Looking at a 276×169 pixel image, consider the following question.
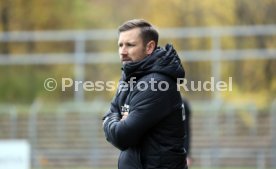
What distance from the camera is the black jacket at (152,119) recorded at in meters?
4.65

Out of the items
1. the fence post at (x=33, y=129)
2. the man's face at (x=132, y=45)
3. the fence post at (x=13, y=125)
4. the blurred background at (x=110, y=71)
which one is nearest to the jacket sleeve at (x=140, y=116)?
the man's face at (x=132, y=45)

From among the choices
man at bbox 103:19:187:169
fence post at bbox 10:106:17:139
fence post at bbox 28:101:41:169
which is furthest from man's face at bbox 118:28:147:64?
fence post at bbox 10:106:17:139

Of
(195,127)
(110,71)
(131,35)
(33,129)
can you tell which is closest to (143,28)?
(131,35)

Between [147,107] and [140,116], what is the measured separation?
0.22 feet

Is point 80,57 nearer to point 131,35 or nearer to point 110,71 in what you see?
point 110,71

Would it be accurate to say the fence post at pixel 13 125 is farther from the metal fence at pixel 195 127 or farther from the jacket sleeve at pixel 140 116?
the jacket sleeve at pixel 140 116

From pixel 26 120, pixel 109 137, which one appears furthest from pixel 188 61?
pixel 109 137

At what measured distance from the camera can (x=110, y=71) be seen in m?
23.3

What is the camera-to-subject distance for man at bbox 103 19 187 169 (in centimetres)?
466

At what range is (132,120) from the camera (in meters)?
4.65

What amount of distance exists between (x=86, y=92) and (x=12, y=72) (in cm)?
265

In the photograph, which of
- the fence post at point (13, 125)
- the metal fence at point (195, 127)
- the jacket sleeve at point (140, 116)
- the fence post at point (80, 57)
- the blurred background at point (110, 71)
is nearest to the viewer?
the jacket sleeve at point (140, 116)

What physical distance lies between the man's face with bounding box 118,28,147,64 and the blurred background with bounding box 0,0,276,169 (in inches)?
540

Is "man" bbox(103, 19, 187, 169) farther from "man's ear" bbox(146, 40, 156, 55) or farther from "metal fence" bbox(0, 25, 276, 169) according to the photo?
"metal fence" bbox(0, 25, 276, 169)
